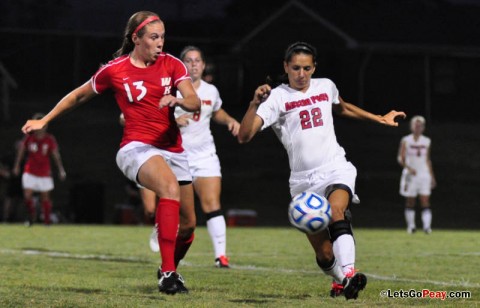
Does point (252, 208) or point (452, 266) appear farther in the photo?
point (252, 208)

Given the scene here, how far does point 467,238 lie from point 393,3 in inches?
1192

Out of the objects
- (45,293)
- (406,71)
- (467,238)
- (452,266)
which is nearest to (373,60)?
(406,71)

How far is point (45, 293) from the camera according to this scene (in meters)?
9.09

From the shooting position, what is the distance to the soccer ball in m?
8.55

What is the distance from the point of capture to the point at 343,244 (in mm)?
8727

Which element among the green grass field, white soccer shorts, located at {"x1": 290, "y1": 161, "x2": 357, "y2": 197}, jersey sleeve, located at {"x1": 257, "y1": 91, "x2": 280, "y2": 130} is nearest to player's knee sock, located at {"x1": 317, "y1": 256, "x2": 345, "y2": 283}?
the green grass field

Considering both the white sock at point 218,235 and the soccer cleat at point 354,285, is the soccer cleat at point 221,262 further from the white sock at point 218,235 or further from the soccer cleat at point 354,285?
the soccer cleat at point 354,285

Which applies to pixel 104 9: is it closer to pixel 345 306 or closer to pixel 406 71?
pixel 406 71

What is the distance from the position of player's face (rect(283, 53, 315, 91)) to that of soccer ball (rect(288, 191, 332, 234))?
971 mm

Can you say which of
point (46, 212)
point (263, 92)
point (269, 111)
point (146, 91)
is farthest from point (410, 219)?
point (263, 92)

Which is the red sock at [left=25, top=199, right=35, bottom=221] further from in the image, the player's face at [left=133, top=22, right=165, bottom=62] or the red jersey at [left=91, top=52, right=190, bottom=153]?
the player's face at [left=133, top=22, right=165, bottom=62]

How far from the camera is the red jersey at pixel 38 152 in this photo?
2394 cm

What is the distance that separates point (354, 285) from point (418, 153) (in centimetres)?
1556

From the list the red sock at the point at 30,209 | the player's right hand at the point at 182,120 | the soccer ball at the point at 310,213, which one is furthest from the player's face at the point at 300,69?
the red sock at the point at 30,209
